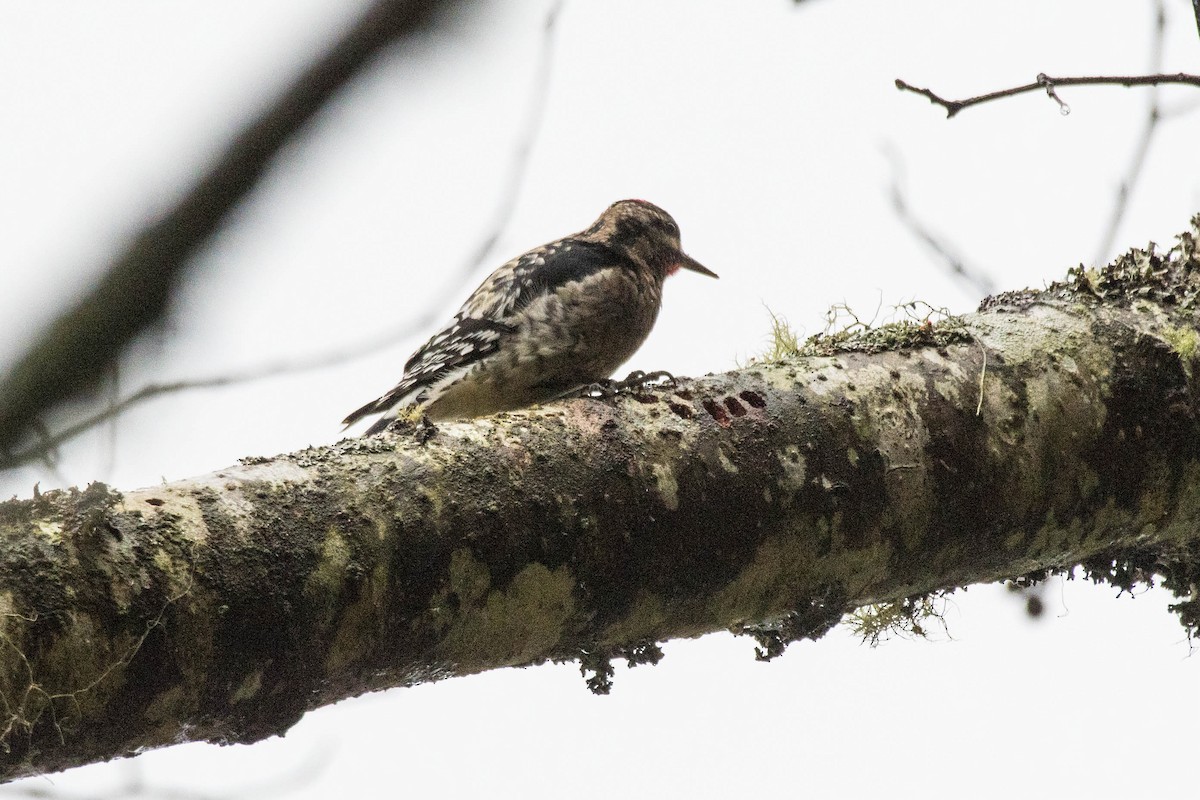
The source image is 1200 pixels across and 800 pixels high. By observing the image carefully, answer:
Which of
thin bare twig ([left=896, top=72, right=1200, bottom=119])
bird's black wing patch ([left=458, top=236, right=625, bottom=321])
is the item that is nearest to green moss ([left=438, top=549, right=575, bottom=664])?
thin bare twig ([left=896, top=72, right=1200, bottom=119])

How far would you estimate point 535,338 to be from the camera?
4.27 meters

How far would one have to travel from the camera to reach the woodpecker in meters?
4.23

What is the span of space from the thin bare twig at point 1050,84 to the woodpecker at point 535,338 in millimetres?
1770

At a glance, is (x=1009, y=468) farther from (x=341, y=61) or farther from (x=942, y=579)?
(x=341, y=61)

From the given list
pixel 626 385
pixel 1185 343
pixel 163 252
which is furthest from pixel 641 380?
pixel 163 252

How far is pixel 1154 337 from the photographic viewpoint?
2.94m

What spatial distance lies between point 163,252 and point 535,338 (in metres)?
3.64

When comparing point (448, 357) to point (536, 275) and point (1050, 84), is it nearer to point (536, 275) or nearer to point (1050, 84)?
point (536, 275)

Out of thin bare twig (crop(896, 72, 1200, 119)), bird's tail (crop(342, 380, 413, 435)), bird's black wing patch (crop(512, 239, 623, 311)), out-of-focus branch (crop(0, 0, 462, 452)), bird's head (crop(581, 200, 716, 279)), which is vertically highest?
bird's head (crop(581, 200, 716, 279))

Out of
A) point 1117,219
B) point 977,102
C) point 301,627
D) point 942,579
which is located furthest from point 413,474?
point 1117,219

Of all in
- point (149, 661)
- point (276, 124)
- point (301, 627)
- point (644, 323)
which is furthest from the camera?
point (644, 323)

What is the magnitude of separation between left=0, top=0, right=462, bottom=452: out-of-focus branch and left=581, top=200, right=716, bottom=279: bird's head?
4.49 metres

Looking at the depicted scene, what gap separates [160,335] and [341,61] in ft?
Result: 0.59

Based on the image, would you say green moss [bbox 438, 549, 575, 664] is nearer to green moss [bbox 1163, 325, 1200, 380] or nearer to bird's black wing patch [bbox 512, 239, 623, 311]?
green moss [bbox 1163, 325, 1200, 380]
